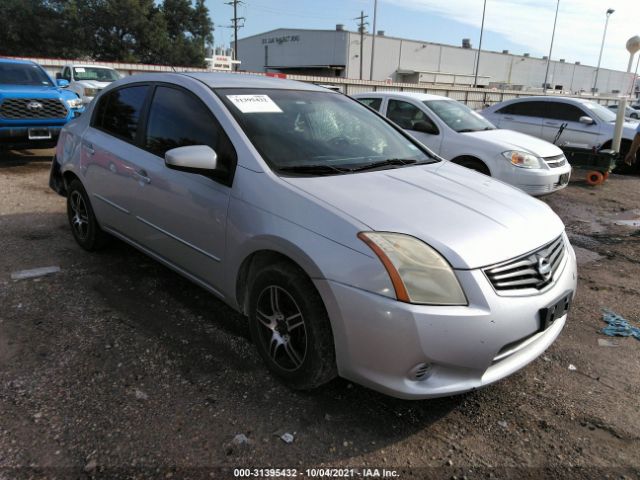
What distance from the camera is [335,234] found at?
88.5 inches

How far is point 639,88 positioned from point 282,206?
3034 inches

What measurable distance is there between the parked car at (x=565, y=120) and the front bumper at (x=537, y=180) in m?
4.36

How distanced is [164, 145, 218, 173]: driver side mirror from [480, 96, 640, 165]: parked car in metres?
10.0

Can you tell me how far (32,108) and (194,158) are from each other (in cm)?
772

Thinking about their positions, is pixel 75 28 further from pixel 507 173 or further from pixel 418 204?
pixel 418 204

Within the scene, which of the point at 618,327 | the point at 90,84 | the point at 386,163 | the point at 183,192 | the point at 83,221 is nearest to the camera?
the point at 183,192

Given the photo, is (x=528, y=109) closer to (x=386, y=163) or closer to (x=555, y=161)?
(x=555, y=161)

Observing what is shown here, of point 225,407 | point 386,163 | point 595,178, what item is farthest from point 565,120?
point 225,407

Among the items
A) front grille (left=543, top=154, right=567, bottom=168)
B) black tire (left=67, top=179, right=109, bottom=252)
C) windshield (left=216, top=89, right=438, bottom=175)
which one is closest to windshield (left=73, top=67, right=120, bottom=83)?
black tire (left=67, top=179, right=109, bottom=252)

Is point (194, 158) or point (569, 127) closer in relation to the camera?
point (194, 158)

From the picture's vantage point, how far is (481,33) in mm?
53750

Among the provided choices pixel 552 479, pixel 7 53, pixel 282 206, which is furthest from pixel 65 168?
pixel 7 53

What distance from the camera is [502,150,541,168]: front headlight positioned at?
6.75 meters

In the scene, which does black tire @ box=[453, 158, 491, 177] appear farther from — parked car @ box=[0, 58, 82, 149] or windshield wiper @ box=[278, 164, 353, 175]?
parked car @ box=[0, 58, 82, 149]
